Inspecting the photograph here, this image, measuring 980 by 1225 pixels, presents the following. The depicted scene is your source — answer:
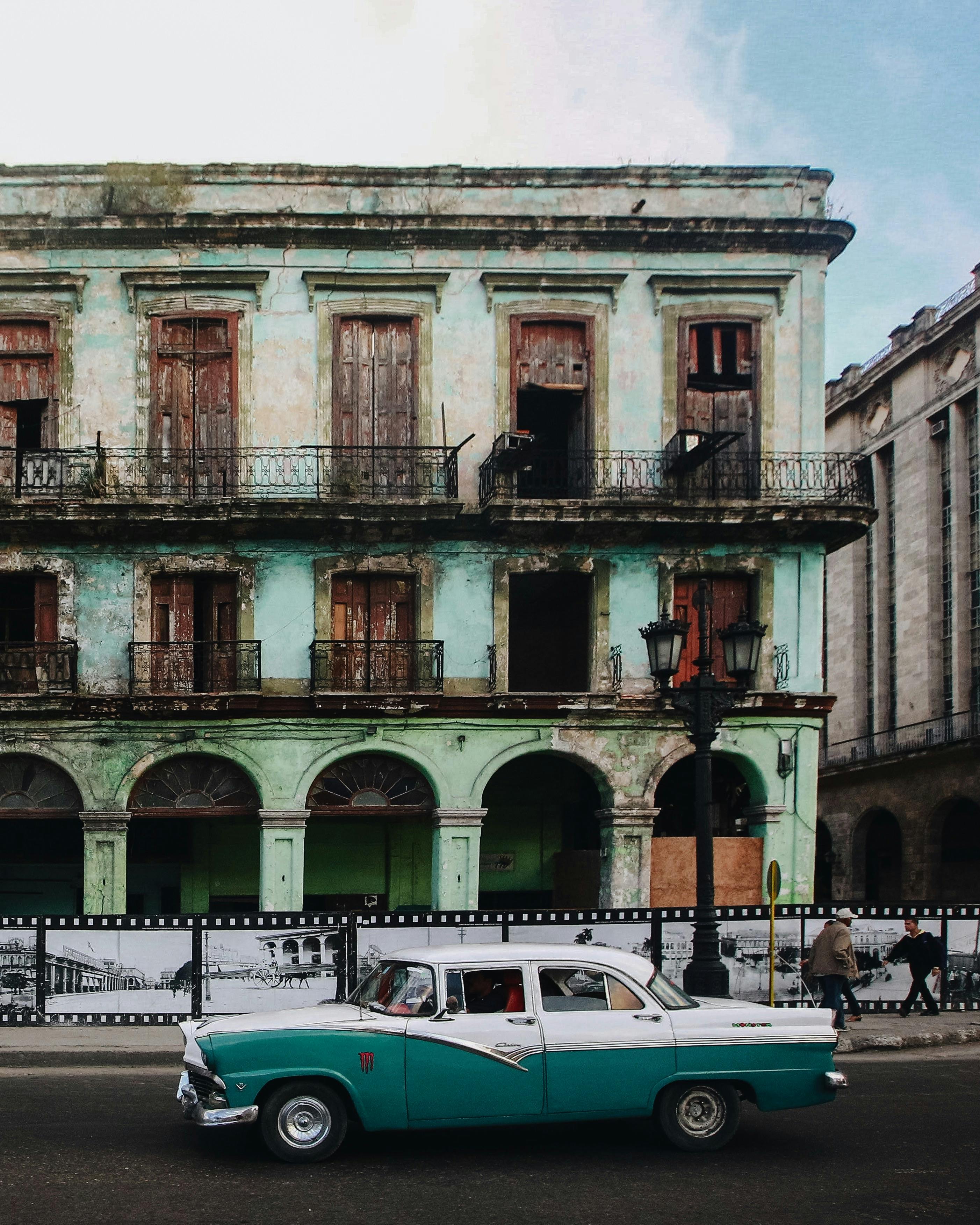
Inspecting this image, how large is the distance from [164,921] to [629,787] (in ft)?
29.0

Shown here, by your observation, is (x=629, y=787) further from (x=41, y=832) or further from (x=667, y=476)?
(x=41, y=832)

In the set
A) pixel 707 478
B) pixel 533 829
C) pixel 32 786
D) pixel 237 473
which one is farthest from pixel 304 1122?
pixel 533 829

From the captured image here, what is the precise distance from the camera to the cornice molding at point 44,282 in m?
24.6

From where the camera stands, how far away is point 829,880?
44.7 m

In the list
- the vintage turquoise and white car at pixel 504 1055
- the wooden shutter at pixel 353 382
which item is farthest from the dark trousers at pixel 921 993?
the wooden shutter at pixel 353 382

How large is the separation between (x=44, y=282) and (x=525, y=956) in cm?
1832

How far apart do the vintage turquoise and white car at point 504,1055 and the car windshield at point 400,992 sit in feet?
0.04

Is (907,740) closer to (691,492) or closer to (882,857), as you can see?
(882,857)

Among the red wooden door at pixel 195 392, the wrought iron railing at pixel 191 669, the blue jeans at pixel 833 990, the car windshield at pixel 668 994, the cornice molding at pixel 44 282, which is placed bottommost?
the blue jeans at pixel 833 990

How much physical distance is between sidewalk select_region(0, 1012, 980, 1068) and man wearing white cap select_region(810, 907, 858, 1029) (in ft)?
1.47

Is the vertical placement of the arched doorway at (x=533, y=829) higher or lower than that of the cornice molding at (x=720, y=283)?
lower

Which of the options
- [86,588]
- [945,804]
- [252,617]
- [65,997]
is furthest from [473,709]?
[945,804]

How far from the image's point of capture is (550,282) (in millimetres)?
24844

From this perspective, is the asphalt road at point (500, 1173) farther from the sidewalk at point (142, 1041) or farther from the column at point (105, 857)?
the column at point (105, 857)
